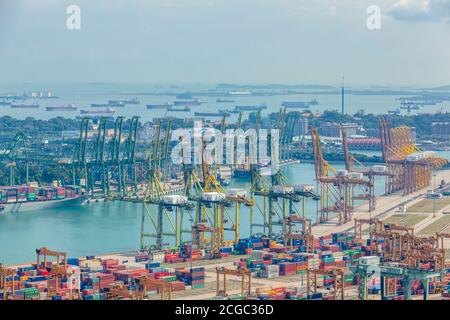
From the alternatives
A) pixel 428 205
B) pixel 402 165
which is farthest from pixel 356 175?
pixel 402 165

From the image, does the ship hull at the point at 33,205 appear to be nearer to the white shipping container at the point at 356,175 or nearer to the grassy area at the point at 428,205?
the white shipping container at the point at 356,175

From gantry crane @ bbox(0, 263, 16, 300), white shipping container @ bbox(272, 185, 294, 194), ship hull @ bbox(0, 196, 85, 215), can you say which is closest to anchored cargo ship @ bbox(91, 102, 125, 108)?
ship hull @ bbox(0, 196, 85, 215)

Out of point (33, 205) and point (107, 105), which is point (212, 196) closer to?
point (33, 205)

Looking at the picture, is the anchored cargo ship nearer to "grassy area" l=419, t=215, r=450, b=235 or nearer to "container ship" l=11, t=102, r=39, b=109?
"container ship" l=11, t=102, r=39, b=109

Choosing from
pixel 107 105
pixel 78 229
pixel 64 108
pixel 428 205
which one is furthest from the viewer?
pixel 107 105

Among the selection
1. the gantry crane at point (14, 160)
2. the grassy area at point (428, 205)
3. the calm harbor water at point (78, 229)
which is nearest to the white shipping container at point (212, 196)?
the calm harbor water at point (78, 229)

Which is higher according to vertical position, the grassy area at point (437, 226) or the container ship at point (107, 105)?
the grassy area at point (437, 226)
